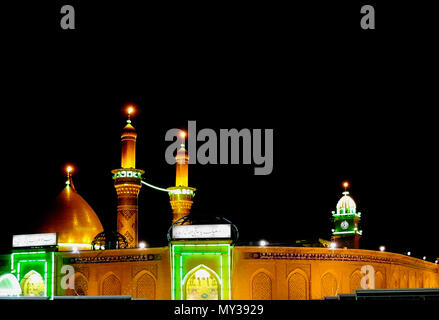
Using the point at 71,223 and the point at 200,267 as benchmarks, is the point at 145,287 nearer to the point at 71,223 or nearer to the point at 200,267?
the point at 200,267

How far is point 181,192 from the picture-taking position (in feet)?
132

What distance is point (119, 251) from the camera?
31.3 meters

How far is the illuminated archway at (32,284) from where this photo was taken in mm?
32219

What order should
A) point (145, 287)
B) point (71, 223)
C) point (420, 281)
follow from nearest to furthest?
1. point (145, 287)
2. point (71, 223)
3. point (420, 281)

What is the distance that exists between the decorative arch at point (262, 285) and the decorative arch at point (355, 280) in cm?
474

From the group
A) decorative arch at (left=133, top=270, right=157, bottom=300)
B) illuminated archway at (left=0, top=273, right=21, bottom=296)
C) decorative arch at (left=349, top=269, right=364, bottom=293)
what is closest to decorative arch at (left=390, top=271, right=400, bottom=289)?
decorative arch at (left=349, top=269, right=364, bottom=293)

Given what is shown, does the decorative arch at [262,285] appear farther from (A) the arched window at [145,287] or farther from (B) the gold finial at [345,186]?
(B) the gold finial at [345,186]

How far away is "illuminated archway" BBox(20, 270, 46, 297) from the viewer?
32.2 meters

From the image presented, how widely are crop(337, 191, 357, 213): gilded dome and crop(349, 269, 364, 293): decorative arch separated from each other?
82.0ft

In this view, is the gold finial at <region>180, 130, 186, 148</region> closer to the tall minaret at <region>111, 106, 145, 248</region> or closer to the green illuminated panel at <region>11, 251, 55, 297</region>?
the tall minaret at <region>111, 106, 145, 248</region>

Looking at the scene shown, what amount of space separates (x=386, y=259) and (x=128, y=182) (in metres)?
15.2

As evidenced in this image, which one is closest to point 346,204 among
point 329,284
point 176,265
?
point 329,284

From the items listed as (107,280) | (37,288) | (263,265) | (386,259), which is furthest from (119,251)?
(386,259)

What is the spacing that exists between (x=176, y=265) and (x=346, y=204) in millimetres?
32211
